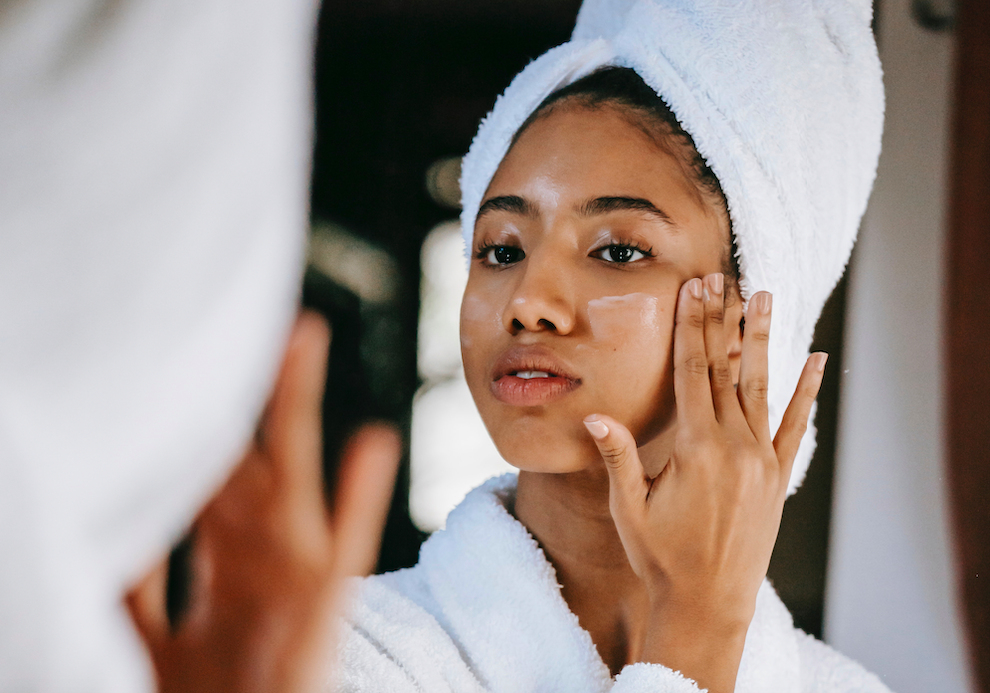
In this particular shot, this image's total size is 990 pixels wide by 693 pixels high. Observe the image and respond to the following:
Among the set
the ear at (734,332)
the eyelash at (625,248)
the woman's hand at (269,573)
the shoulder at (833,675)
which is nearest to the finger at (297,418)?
the woman's hand at (269,573)

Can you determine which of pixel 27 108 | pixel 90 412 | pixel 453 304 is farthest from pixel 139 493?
pixel 453 304

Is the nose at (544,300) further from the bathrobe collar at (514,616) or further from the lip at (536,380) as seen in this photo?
the bathrobe collar at (514,616)

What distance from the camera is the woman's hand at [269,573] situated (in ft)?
1.17

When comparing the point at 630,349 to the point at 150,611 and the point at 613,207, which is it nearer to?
the point at 613,207

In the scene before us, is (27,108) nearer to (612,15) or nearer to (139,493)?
(139,493)

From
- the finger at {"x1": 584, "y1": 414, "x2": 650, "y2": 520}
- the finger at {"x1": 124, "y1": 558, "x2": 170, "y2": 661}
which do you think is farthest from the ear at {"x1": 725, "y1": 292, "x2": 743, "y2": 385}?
the finger at {"x1": 124, "y1": 558, "x2": 170, "y2": 661}

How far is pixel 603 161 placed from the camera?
537mm

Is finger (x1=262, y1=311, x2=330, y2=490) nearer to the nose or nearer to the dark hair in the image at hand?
the nose

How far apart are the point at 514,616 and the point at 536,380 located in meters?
0.19

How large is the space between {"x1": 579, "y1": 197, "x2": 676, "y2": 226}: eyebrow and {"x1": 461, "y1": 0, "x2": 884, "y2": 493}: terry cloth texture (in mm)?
66

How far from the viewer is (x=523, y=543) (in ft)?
1.89

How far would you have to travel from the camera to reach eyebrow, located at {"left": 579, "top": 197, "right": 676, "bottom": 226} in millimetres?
529

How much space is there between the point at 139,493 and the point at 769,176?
0.50m

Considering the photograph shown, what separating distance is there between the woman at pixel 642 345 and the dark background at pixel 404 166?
0.04 metres
